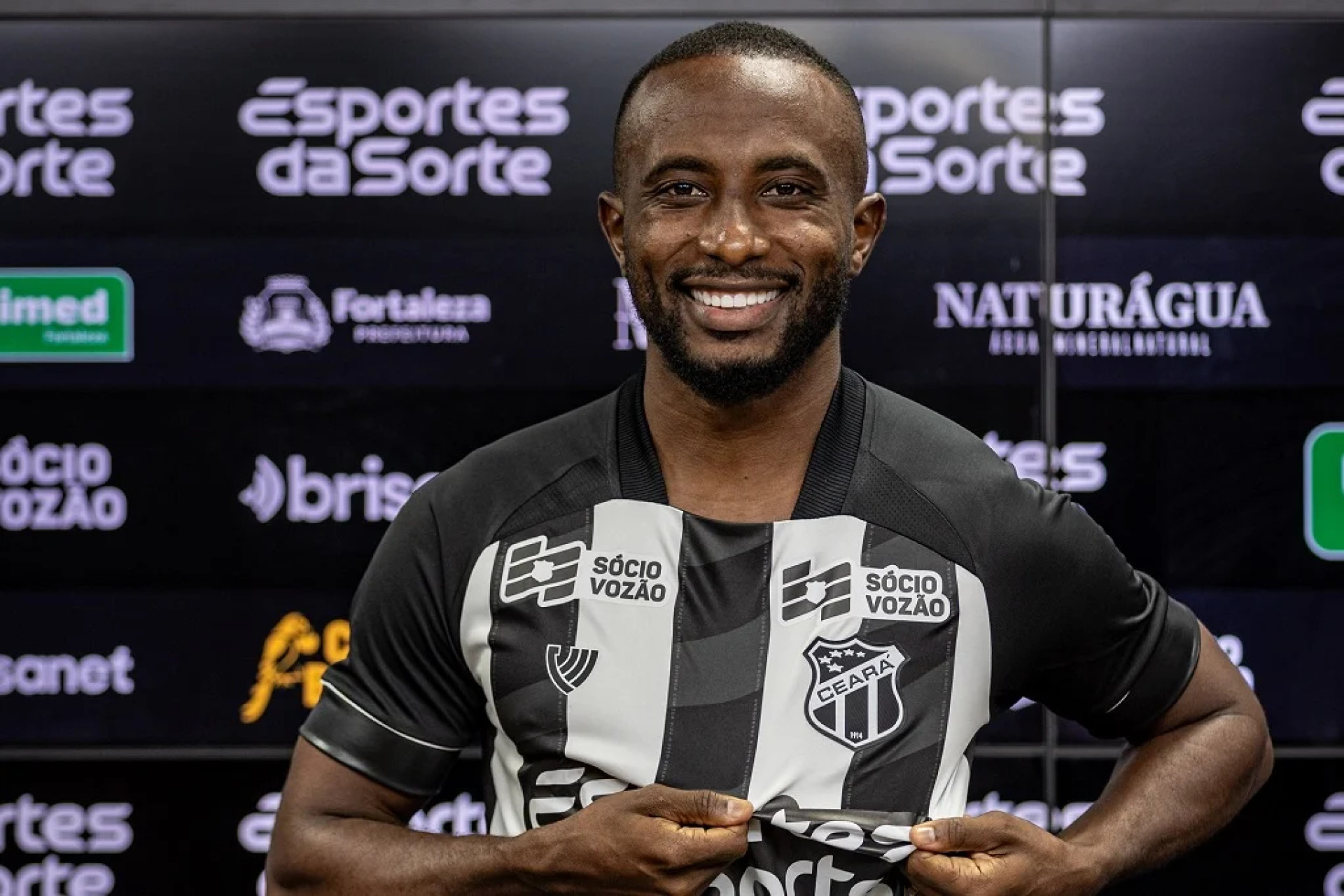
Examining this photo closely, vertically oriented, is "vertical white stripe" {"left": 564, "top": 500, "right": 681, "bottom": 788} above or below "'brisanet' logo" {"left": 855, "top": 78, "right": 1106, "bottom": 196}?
below

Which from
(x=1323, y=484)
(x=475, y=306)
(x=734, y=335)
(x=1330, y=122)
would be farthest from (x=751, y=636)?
(x=1330, y=122)

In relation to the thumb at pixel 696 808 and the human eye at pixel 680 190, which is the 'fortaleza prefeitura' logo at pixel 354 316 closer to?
the human eye at pixel 680 190

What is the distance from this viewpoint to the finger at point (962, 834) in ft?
4.12

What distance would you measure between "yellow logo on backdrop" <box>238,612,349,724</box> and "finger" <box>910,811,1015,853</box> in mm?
1391

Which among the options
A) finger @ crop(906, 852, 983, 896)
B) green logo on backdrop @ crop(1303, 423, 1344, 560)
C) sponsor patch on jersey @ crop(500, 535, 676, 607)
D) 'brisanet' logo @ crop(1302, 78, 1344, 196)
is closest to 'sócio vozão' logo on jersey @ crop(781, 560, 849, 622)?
sponsor patch on jersey @ crop(500, 535, 676, 607)

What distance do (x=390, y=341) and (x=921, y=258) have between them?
0.86 m

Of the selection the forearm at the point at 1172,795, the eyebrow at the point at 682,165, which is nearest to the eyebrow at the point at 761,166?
the eyebrow at the point at 682,165

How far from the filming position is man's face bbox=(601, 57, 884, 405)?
129 cm

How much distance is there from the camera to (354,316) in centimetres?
245

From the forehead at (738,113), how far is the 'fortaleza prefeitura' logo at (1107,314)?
1147mm

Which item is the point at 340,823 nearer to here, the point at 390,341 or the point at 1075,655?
the point at 1075,655

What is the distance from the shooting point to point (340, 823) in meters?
1.34

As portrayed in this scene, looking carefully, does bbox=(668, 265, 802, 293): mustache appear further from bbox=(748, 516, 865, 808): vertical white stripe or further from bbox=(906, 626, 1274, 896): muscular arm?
bbox=(906, 626, 1274, 896): muscular arm

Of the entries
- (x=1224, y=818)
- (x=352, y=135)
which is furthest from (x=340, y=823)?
(x=352, y=135)
